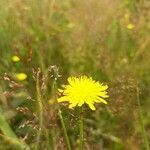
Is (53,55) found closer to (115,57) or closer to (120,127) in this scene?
(115,57)

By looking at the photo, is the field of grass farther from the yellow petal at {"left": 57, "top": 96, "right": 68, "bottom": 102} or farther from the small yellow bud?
the yellow petal at {"left": 57, "top": 96, "right": 68, "bottom": 102}

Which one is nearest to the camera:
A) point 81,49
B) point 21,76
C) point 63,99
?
point 63,99

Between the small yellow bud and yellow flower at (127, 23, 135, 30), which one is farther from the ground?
yellow flower at (127, 23, 135, 30)

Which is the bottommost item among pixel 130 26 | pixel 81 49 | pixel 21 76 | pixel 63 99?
pixel 63 99

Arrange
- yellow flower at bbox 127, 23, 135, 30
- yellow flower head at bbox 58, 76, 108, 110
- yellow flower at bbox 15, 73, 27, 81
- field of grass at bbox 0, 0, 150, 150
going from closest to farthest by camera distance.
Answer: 1. yellow flower head at bbox 58, 76, 108, 110
2. field of grass at bbox 0, 0, 150, 150
3. yellow flower at bbox 15, 73, 27, 81
4. yellow flower at bbox 127, 23, 135, 30

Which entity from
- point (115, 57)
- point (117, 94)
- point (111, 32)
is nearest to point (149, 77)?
point (115, 57)

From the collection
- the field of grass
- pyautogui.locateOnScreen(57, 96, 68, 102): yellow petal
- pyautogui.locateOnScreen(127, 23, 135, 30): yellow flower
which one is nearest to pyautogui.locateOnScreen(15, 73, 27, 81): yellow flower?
the field of grass

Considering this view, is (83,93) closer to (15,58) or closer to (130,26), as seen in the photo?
(15,58)

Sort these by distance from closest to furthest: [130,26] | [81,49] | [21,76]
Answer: [21,76] → [81,49] → [130,26]

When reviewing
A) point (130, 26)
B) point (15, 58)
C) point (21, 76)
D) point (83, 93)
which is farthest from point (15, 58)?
point (83, 93)
